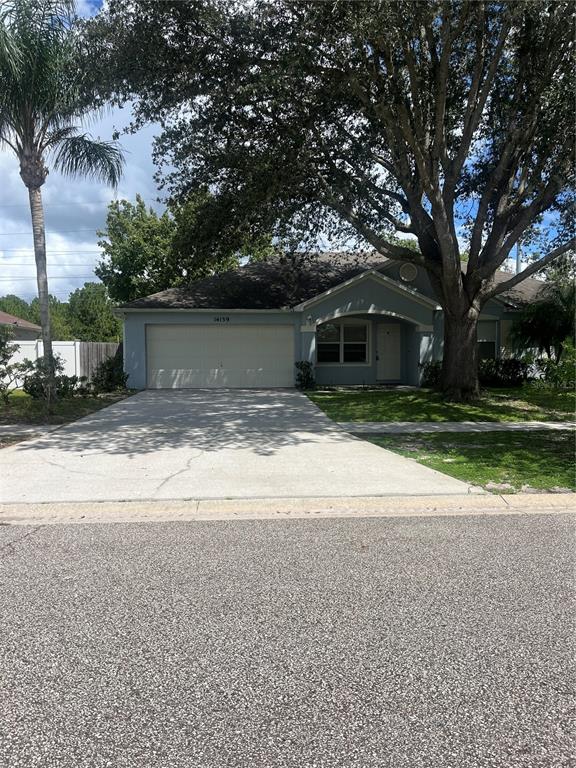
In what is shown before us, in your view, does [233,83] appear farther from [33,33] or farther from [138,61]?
[33,33]

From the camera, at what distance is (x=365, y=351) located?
21.1 meters

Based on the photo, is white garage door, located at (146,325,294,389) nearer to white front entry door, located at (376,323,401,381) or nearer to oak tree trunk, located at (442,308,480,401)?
white front entry door, located at (376,323,401,381)

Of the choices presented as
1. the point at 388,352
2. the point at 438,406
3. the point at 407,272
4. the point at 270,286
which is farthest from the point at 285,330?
the point at 438,406

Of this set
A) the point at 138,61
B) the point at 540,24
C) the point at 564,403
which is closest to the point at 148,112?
the point at 138,61

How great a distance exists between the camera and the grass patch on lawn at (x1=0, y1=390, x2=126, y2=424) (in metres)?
11.9

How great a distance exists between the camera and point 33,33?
11406mm

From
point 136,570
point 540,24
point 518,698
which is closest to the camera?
point 518,698

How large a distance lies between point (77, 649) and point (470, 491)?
4719mm

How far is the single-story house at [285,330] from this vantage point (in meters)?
19.4

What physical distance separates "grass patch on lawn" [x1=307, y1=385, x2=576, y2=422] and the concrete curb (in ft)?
19.3

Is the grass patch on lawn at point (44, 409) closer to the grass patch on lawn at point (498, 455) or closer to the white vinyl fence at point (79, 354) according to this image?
the white vinyl fence at point (79, 354)

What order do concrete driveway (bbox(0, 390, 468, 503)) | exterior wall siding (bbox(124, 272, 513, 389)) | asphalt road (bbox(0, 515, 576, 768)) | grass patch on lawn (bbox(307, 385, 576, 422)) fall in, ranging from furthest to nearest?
exterior wall siding (bbox(124, 272, 513, 389)) → grass patch on lawn (bbox(307, 385, 576, 422)) → concrete driveway (bbox(0, 390, 468, 503)) → asphalt road (bbox(0, 515, 576, 768))

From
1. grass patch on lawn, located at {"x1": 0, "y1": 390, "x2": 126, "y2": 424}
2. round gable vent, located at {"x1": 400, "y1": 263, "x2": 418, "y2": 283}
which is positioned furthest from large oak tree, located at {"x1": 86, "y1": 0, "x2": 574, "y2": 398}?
grass patch on lawn, located at {"x1": 0, "y1": 390, "x2": 126, "y2": 424}

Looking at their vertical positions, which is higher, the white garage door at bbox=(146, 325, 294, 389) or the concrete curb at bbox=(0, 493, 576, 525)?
the white garage door at bbox=(146, 325, 294, 389)
